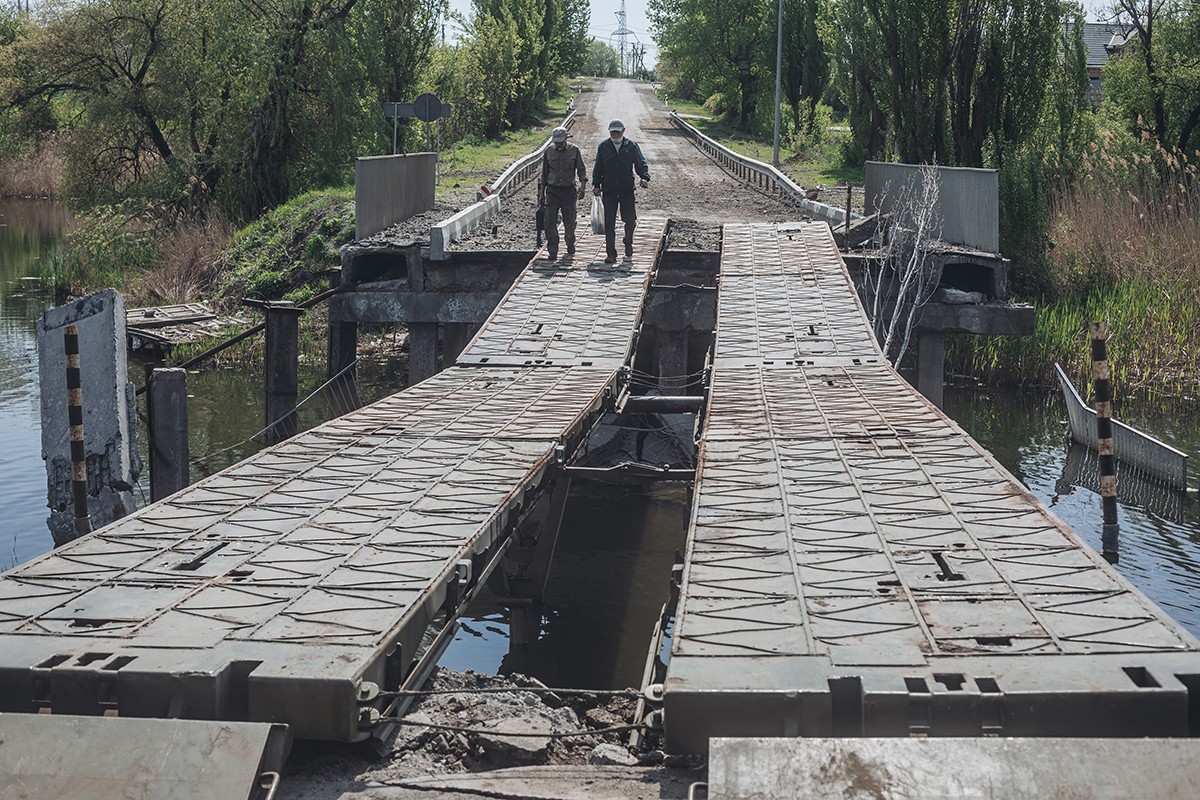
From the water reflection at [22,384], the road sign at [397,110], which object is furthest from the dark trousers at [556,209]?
the water reflection at [22,384]

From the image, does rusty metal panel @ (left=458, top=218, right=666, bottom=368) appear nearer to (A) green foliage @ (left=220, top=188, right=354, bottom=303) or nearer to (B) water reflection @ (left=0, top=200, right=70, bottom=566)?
(B) water reflection @ (left=0, top=200, right=70, bottom=566)

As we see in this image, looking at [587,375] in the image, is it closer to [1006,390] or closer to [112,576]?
[112,576]

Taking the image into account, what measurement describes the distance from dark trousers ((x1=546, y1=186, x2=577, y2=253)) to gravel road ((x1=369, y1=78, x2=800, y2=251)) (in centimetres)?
120

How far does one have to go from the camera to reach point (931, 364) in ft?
59.2

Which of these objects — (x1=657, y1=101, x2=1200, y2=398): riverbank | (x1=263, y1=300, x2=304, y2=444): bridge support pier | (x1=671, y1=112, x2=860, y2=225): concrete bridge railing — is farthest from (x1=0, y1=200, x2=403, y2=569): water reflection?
(x1=657, y1=101, x2=1200, y2=398): riverbank

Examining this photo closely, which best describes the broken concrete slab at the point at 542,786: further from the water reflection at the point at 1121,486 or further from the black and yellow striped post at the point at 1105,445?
the water reflection at the point at 1121,486

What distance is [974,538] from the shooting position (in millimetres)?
7016

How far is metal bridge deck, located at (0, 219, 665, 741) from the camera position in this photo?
5.39 m

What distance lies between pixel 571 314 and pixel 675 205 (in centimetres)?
1140

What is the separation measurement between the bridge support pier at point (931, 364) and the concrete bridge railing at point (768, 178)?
10.3ft

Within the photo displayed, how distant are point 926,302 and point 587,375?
20.4ft

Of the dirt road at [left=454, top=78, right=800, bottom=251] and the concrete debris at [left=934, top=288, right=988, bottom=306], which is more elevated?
the dirt road at [left=454, top=78, right=800, bottom=251]

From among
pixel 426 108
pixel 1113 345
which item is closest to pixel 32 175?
pixel 426 108

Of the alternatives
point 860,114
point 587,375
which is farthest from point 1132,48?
point 587,375
